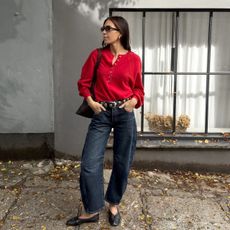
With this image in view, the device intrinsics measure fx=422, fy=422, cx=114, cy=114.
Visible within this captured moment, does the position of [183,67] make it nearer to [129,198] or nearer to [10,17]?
[129,198]

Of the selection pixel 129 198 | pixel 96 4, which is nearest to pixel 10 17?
pixel 96 4

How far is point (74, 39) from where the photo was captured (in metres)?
5.03

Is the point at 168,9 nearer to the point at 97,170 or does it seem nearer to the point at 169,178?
the point at 169,178

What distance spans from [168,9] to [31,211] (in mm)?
2782

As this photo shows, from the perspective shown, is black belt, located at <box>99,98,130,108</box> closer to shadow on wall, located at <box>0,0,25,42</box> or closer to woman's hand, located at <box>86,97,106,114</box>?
woman's hand, located at <box>86,97,106,114</box>

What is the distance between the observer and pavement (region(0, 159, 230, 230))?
12.7 feet

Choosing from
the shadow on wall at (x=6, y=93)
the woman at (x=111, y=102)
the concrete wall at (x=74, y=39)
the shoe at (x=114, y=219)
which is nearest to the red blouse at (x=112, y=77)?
the woman at (x=111, y=102)

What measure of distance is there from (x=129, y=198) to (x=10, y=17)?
2541 mm

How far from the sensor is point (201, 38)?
5.29 metres

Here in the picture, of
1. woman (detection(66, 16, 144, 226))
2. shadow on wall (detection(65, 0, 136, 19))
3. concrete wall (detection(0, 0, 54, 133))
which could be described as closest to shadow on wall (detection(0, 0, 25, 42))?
concrete wall (detection(0, 0, 54, 133))

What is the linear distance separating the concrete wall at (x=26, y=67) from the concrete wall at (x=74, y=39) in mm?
116

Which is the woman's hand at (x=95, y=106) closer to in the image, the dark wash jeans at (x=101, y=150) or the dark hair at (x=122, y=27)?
the dark wash jeans at (x=101, y=150)

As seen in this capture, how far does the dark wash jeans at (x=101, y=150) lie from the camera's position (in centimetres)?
356

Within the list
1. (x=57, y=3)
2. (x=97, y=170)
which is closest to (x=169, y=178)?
(x=97, y=170)
